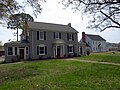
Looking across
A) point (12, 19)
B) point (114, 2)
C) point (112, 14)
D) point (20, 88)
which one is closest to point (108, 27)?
point (112, 14)

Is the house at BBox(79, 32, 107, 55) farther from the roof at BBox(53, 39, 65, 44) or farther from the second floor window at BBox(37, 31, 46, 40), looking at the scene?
the second floor window at BBox(37, 31, 46, 40)

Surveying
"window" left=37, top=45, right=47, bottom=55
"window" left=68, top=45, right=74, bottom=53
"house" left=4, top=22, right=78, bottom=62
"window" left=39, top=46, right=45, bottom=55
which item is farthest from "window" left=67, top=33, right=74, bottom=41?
"window" left=39, top=46, right=45, bottom=55

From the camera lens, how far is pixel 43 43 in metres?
40.8

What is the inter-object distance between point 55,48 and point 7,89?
32.8m

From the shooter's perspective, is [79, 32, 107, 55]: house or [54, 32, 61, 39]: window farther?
[79, 32, 107, 55]: house

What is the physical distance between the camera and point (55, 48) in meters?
43.1

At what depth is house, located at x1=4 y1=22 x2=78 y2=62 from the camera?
3703cm

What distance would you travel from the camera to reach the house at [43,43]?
37034 mm

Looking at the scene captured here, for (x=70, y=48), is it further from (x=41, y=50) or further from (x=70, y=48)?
(x=41, y=50)

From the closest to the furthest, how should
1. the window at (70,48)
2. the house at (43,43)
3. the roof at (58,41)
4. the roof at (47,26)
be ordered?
1. the house at (43,43)
2. the roof at (47,26)
3. the roof at (58,41)
4. the window at (70,48)

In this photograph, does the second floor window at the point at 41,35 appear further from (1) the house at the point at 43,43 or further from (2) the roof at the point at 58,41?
(2) the roof at the point at 58,41

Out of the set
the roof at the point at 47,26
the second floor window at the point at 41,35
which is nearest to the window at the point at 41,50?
the second floor window at the point at 41,35

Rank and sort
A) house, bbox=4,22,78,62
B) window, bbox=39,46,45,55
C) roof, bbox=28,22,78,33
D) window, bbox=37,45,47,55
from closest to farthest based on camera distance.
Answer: house, bbox=4,22,78,62, window, bbox=37,45,47,55, roof, bbox=28,22,78,33, window, bbox=39,46,45,55

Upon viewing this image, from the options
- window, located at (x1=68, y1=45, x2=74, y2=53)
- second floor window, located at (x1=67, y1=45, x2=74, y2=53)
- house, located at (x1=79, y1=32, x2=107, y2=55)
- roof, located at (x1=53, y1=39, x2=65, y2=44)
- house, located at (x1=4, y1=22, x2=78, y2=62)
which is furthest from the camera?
house, located at (x1=79, y1=32, x2=107, y2=55)
